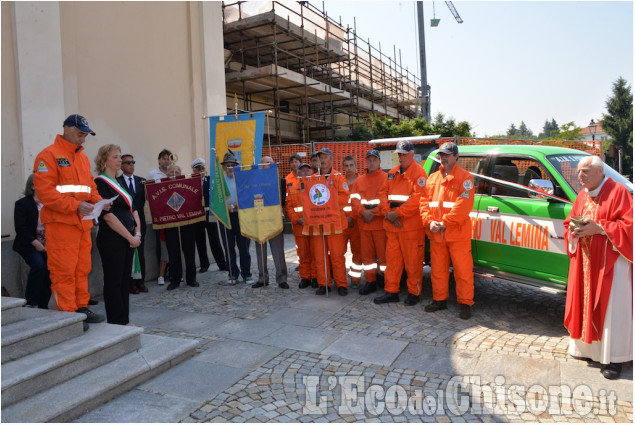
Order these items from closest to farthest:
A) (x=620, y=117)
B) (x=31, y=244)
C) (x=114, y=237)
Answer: (x=114, y=237)
(x=31, y=244)
(x=620, y=117)

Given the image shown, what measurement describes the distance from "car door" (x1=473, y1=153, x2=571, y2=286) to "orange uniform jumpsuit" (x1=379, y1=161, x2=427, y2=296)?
0.73m

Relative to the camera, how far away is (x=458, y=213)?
5.44m

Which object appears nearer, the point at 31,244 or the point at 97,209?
the point at 97,209

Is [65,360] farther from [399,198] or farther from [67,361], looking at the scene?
[399,198]

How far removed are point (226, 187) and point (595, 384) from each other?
5496mm

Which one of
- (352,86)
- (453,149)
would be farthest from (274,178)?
(352,86)

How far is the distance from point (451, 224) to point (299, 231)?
2.49 meters

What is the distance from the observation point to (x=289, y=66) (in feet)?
71.4

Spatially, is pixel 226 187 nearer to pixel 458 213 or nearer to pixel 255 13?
pixel 458 213

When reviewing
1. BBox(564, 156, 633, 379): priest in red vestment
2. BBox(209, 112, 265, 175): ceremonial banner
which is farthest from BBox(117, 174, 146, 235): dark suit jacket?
BBox(564, 156, 633, 379): priest in red vestment

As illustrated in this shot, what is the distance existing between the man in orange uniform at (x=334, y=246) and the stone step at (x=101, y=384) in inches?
103

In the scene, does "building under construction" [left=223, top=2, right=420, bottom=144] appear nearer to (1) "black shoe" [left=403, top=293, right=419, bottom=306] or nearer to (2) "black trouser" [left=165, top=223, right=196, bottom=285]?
(2) "black trouser" [left=165, top=223, right=196, bottom=285]

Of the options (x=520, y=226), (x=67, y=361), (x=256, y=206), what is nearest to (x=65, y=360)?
(x=67, y=361)

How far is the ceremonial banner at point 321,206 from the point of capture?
6.78 metres
